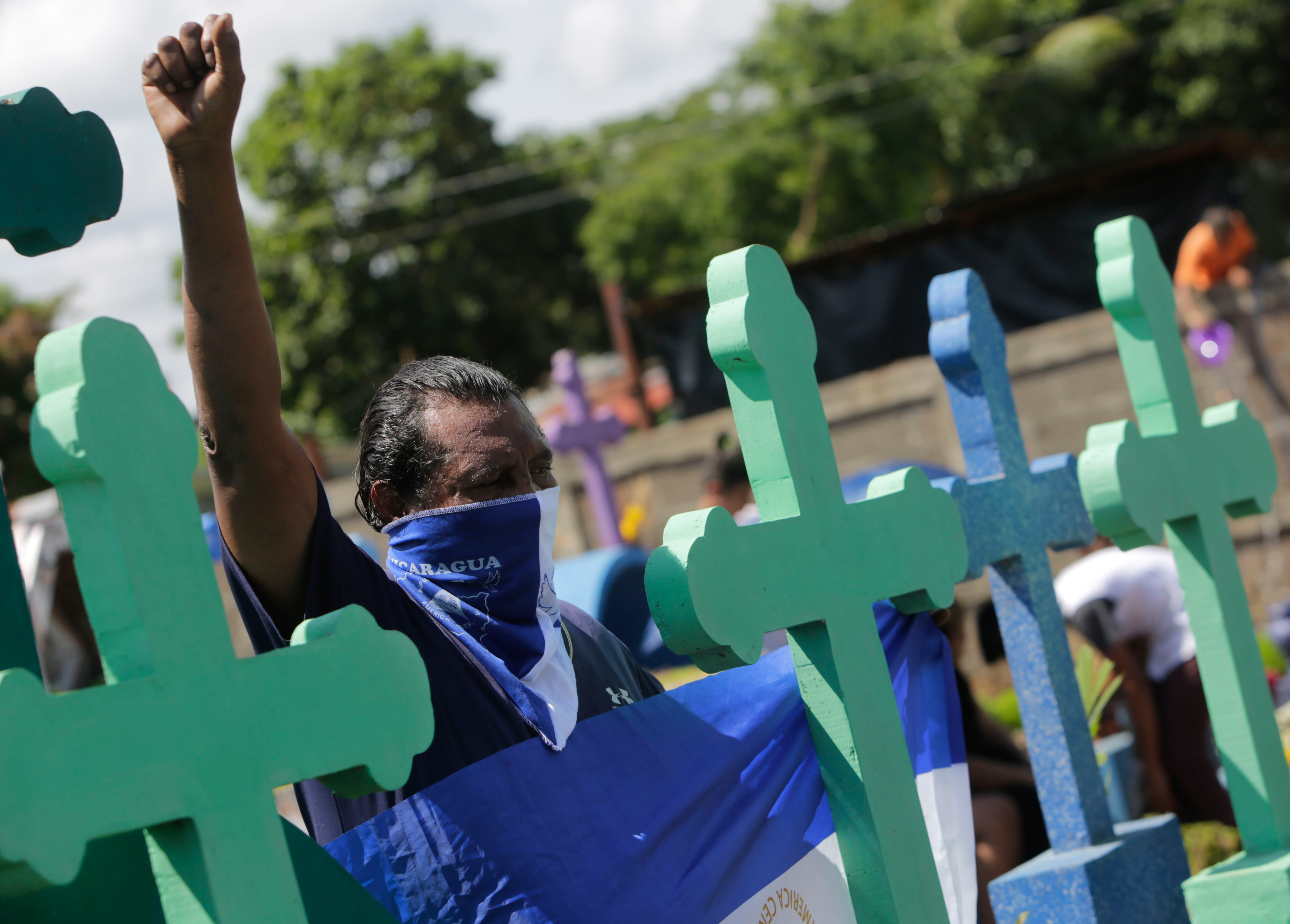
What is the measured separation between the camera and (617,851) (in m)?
1.50

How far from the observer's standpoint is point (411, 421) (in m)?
1.88

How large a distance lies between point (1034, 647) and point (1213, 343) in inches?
274

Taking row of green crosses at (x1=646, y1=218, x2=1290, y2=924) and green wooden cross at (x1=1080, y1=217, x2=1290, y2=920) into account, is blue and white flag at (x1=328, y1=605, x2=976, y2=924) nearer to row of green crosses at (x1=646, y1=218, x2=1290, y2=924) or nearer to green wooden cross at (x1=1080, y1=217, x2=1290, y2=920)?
row of green crosses at (x1=646, y1=218, x2=1290, y2=924)

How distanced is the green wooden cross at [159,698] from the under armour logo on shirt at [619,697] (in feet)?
2.34

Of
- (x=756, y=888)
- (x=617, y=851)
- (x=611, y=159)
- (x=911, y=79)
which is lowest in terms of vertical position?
(x=756, y=888)

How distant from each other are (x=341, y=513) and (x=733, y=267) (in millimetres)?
9928

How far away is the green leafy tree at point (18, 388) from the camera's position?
26766mm

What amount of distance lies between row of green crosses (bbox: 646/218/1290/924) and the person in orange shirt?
6.68 m

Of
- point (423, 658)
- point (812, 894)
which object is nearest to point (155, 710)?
point (423, 658)

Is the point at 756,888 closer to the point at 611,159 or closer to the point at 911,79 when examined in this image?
the point at 911,79

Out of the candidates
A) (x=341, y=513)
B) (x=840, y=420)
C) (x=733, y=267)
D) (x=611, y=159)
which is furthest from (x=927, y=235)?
(x=611, y=159)

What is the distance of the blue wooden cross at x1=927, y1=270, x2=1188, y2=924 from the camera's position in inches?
81.5

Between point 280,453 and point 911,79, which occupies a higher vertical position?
point 911,79

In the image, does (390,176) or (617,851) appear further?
(390,176)
